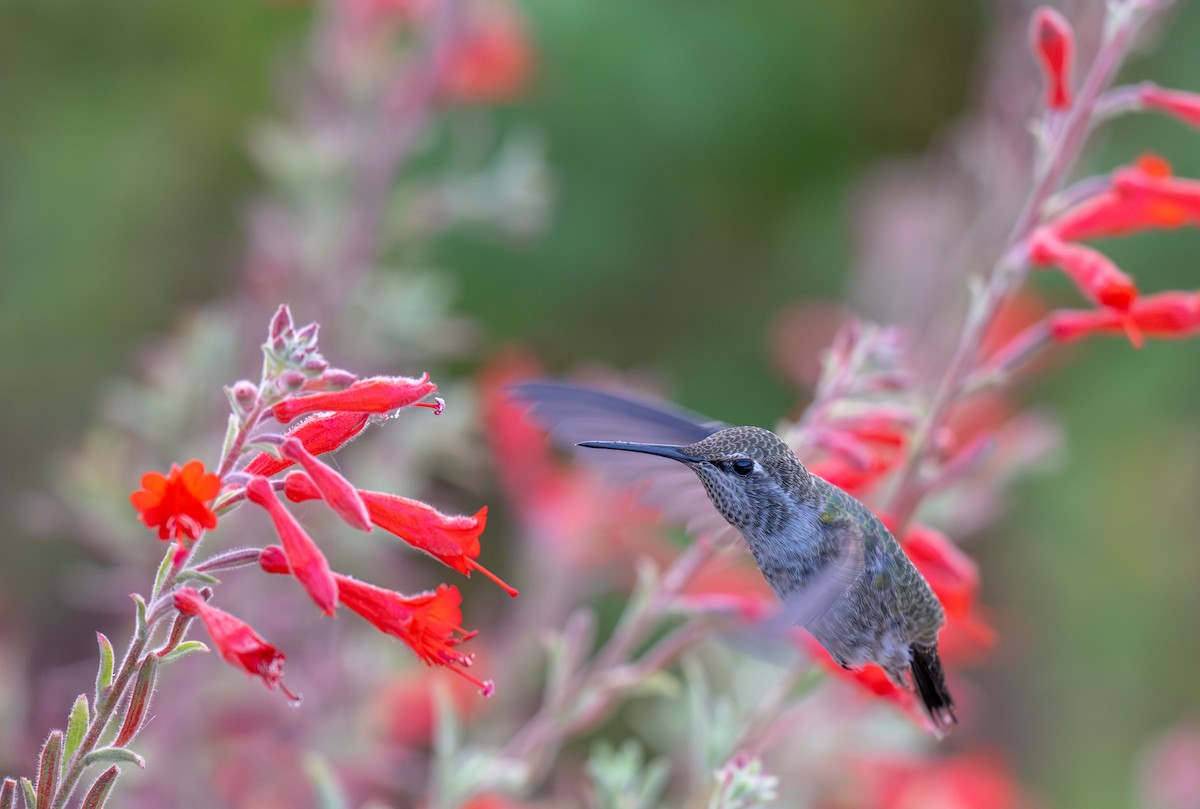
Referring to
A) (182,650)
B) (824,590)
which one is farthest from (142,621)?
(824,590)

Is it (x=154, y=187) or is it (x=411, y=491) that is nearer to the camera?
(x=411, y=491)

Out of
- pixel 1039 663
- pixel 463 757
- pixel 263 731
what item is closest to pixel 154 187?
pixel 263 731

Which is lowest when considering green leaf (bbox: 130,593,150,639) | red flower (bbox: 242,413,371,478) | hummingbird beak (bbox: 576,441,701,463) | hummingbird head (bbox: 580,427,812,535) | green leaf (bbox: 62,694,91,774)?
hummingbird head (bbox: 580,427,812,535)

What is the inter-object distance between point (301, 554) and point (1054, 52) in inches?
63.6

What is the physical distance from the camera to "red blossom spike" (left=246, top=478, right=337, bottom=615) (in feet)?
4.86

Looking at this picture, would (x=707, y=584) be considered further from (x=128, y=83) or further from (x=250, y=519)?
(x=128, y=83)

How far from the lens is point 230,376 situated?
3.30 meters

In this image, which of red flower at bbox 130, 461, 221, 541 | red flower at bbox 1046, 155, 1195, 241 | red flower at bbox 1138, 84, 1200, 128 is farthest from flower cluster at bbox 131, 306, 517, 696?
red flower at bbox 1138, 84, 1200, 128

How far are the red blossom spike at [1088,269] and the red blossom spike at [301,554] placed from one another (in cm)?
138

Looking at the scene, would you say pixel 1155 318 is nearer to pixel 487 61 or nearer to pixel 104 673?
pixel 104 673

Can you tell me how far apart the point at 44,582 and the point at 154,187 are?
163 cm

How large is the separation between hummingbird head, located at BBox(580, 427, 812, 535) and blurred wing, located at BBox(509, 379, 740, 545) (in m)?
0.13

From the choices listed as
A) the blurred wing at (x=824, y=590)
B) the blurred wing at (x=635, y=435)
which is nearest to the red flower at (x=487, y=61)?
the blurred wing at (x=635, y=435)

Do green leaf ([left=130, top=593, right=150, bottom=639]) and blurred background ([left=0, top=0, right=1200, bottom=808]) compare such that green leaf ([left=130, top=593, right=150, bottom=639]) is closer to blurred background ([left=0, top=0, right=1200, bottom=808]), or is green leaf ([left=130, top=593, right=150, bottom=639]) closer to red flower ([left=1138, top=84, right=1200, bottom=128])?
red flower ([left=1138, top=84, right=1200, bottom=128])
